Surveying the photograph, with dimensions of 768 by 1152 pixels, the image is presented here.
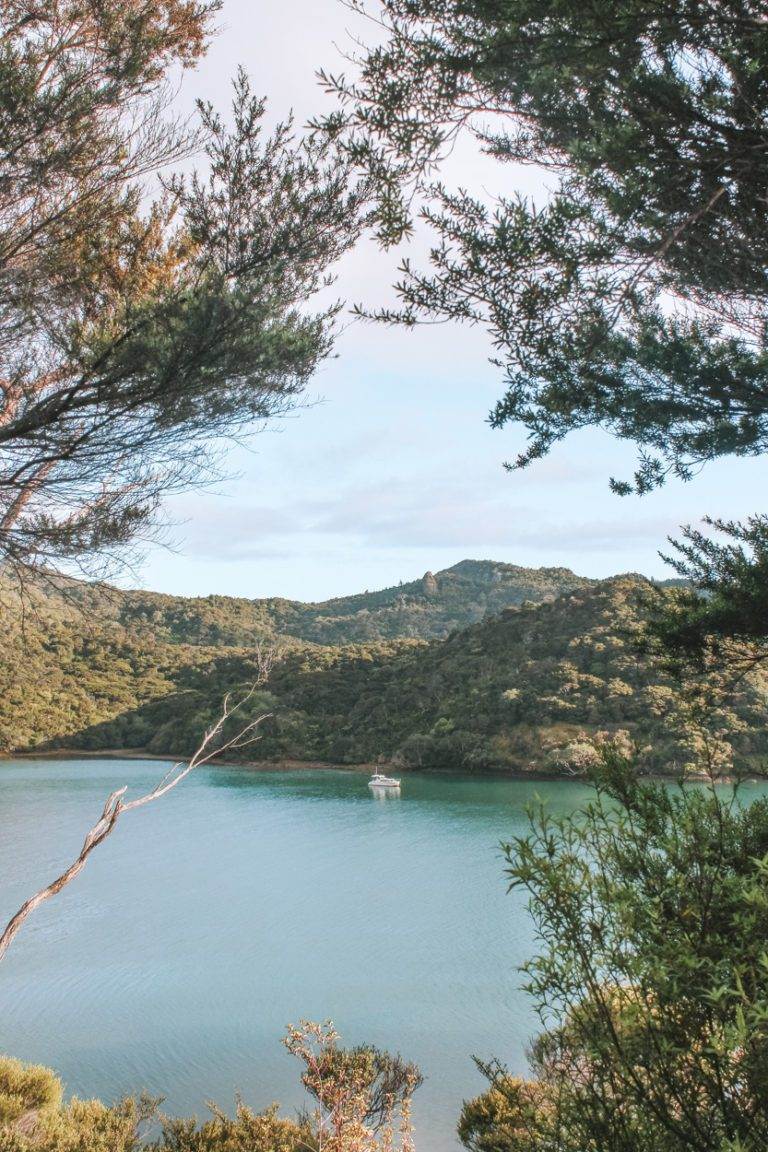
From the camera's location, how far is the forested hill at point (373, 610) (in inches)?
1921

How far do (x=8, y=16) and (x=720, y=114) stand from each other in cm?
315

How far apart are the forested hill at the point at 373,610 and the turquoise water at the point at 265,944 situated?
21.9 metres

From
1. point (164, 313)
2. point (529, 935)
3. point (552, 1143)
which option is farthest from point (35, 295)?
point (529, 935)

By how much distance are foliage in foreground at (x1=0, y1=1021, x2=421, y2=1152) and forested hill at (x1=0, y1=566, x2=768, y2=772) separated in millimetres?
15226

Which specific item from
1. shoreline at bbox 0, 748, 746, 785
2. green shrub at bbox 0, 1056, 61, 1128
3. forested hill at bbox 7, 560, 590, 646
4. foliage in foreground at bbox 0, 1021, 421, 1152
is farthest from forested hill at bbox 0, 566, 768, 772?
green shrub at bbox 0, 1056, 61, 1128

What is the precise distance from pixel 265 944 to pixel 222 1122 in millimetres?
8931

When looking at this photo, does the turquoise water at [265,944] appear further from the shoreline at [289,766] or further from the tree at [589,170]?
the tree at [589,170]

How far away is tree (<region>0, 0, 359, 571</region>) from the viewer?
361 centimetres

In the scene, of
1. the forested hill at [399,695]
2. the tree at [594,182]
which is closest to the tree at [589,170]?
the tree at [594,182]

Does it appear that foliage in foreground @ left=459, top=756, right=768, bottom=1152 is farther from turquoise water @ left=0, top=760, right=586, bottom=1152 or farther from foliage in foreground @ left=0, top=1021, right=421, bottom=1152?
foliage in foreground @ left=0, top=1021, right=421, bottom=1152

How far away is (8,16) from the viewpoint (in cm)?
378

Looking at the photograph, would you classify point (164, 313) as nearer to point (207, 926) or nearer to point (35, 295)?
point (35, 295)

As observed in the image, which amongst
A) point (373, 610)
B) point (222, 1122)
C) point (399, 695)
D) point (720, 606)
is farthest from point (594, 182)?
point (373, 610)

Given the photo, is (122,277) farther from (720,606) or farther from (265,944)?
(265,944)
